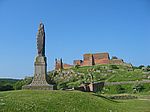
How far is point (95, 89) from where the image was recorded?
65.1m

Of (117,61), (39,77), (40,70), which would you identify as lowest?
(39,77)

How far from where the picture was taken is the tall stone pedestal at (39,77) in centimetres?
3248

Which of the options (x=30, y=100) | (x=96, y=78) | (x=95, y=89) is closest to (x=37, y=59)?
(x=30, y=100)

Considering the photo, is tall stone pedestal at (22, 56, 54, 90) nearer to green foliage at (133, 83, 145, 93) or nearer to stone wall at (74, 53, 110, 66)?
green foliage at (133, 83, 145, 93)

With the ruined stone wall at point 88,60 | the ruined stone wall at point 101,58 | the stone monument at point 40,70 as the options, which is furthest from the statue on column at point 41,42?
the ruined stone wall at point 88,60

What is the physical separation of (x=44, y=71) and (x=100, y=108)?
43.6 feet

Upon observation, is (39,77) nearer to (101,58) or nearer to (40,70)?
(40,70)

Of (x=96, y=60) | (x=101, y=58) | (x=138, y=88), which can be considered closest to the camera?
(x=138, y=88)

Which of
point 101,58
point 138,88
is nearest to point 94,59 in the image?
point 101,58

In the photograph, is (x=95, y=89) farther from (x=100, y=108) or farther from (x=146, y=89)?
(x=100, y=108)

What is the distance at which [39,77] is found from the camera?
33.0 metres

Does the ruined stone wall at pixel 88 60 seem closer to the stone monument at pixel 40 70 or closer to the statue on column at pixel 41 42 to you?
the statue on column at pixel 41 42

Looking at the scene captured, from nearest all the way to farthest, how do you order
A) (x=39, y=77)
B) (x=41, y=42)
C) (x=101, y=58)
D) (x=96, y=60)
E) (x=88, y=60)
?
(x=39, y=77), (x=41, y=42), (x=101, y=58), (x=88, y=60), (x=96, y=60)

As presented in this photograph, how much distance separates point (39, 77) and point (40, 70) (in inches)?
31.0
